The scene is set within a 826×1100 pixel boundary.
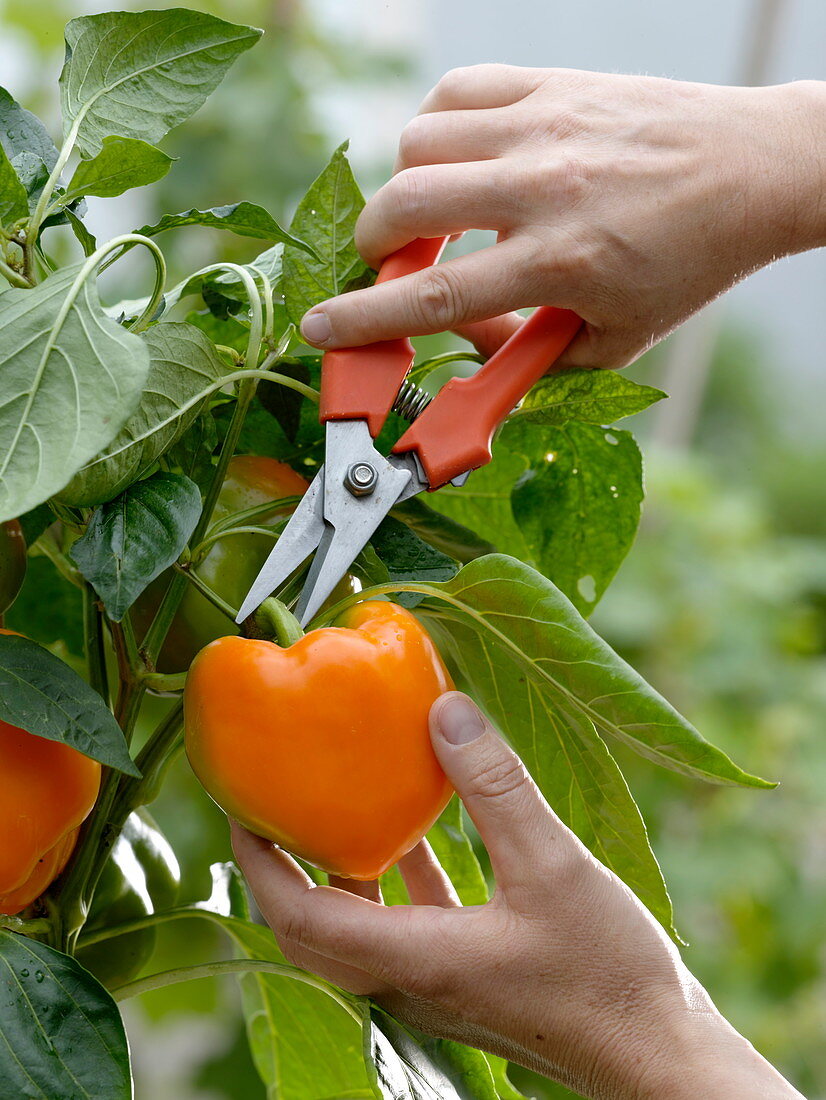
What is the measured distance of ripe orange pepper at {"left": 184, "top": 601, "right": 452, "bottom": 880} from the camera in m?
0.40

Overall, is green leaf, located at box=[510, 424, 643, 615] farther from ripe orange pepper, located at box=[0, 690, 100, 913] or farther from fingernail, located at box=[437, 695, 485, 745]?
ripe orange pepper, located at box=[0, 690, 100, 913]

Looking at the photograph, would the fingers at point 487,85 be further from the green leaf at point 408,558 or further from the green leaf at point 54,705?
the green leaf at point 54,705

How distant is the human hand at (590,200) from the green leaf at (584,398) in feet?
0.07

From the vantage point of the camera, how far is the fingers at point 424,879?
0.53 metres

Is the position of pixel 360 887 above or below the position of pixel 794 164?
below

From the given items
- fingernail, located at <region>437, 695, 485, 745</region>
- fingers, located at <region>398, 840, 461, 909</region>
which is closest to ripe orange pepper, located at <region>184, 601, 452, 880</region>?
fingernail, located at <region>437, 695, 485, 745</region>

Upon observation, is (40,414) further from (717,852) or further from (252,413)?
(717,852)

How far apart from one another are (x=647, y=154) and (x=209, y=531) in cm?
25

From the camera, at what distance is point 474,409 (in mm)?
479

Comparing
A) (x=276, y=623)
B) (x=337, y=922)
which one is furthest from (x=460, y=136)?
(x=337, y=922)

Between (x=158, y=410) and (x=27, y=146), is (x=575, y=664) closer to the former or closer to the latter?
(x=158, y=410)

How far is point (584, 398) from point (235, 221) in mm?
163

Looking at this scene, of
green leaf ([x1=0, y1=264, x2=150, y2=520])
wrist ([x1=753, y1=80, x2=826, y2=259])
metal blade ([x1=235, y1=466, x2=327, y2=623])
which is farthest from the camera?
wrist ([x1=753, y1=80, x2=826, y2=259])

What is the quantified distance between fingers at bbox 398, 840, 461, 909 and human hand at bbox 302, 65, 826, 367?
0.24m
